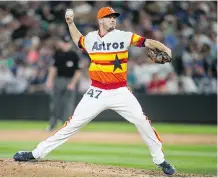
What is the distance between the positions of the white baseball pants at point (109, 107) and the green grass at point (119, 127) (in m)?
9.14

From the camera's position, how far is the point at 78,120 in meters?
8.86

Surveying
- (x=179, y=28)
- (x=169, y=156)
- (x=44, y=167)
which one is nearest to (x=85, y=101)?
(x=44, y=167)

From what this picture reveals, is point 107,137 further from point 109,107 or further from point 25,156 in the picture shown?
point 109,107

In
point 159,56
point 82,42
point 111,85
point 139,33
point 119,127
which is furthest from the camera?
point 139,33

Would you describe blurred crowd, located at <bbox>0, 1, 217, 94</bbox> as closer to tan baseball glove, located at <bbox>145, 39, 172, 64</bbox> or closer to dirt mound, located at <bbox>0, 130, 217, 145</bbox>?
dirt mound, located at <bbox>0, 130, 217, 145</bbox>

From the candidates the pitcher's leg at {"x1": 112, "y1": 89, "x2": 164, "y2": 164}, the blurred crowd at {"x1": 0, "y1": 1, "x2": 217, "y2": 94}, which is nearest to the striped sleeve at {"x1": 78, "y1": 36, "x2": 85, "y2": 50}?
the pitcher's leg at {"x1": 112, "y1": 89, "x2": 164, "y2": 164}

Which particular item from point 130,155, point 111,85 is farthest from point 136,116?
point 130,155

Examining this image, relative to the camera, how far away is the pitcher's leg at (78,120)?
29.0 ft

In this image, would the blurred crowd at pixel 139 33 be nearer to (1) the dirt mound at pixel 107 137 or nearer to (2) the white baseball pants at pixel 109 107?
(1) the dirt mound at pixel 107 137

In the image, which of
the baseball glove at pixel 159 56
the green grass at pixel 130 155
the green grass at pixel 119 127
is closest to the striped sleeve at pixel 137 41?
the baseball glove at pixel 159 56

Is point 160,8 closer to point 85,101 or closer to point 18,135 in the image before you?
point 18,135

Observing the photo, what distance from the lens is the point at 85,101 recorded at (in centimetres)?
891

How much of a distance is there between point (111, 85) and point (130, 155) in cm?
395

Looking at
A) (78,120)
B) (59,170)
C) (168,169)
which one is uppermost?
(78,120)
